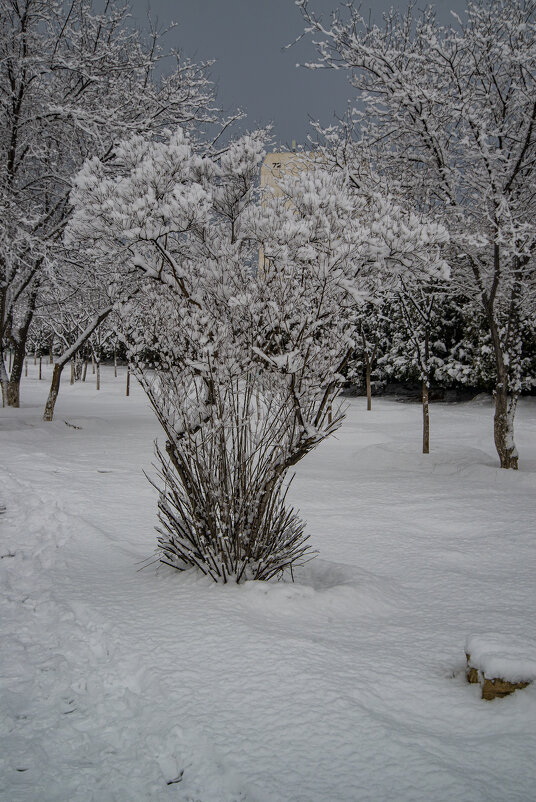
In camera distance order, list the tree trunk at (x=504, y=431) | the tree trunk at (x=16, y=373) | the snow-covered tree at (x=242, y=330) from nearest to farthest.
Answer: the snow-covered tree at (x=242, y=330) < the tree trunk at (x=504, y=431) < the tree trunk at (x=16, y=373)

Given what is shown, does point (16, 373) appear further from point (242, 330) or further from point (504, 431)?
point (242, 330)

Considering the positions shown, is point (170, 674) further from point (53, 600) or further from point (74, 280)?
point (74, 280)

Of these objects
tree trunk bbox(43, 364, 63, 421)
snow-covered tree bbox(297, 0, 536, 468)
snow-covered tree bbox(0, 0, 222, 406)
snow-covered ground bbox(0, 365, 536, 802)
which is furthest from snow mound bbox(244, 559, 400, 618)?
tree trunk bbox(43, 364, 63, 421)

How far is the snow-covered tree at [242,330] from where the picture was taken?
3.51m

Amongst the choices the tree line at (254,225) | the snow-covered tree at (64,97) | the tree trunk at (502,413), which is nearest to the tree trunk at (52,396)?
the tree line at (254,225)

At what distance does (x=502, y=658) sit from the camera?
2.41 metres

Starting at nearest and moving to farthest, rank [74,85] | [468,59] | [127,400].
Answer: [468,59], [74,85], [127,400]

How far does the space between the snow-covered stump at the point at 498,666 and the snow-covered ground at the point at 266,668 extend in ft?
0.16

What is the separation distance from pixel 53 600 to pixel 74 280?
10.9m

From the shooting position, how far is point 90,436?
1191 cm

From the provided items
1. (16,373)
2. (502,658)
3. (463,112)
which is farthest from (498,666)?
(16,373)

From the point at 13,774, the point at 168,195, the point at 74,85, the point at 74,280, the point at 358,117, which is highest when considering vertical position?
the point at 74,85

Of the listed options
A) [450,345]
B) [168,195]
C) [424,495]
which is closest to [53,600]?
[168,195]

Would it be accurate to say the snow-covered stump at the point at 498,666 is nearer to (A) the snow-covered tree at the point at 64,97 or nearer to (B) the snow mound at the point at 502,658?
(B) the snow mound at the point at 502,658
